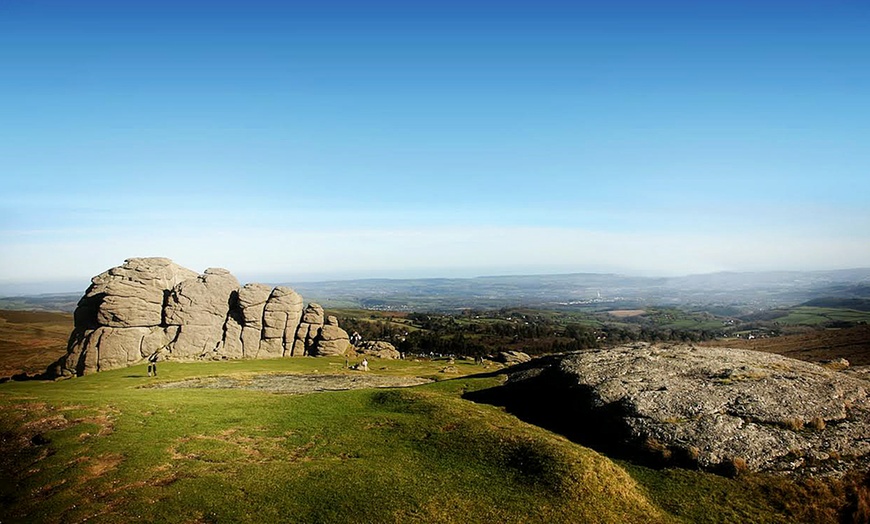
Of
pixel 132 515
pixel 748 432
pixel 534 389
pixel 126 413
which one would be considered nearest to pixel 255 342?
pixel 126 413

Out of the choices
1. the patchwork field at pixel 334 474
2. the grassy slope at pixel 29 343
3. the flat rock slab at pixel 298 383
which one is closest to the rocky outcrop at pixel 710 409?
the patchwork field at pixel 334 474

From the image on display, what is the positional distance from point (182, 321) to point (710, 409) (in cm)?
7335

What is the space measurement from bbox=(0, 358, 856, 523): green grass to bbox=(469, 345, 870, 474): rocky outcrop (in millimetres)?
2423

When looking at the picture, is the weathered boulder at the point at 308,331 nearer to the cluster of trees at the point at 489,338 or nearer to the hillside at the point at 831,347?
the cluster of trees at the point at 489,338

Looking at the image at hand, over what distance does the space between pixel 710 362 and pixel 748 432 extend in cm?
1015

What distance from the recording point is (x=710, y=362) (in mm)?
34812

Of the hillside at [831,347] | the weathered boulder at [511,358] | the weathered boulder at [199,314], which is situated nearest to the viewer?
the weathered boulder at [199,314]

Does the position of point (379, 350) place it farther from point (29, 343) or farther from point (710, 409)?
point (29, 343)

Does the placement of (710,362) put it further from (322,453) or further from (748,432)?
(322,453)

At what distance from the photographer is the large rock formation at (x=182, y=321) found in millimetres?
66438

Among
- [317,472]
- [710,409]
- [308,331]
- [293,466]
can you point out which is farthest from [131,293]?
[710,409]

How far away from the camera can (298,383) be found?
5478cm

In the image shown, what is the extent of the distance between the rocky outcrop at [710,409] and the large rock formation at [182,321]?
54.4 metres

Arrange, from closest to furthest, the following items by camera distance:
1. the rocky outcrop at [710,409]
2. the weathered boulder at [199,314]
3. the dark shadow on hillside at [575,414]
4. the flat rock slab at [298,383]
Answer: the rocky outcrop at [710,409]
the dark shadow on hillside at [575,414]
the flat rock slab at [298,383]
the weathered boulder at [199,314]
